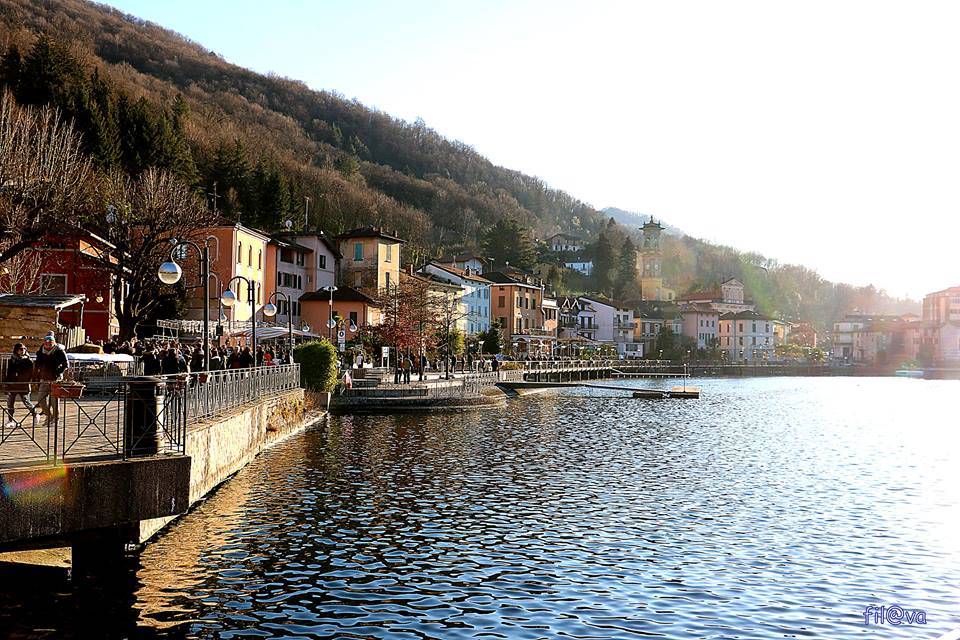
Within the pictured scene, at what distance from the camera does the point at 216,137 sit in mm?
109625

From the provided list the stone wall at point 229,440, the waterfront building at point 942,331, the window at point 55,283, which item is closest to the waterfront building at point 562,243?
the waterfront building at point 942,331

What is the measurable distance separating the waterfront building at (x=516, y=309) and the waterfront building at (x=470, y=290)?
224 cm

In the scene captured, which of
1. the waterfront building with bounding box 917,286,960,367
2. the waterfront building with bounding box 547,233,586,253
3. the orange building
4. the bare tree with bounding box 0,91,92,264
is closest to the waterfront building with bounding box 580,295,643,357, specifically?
the waterfront building with bounding box 547,233,586,253

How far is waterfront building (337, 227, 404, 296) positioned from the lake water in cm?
5278

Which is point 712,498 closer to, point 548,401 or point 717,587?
point 717,587

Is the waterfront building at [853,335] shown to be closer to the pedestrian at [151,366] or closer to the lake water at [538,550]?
the lake water at [538,550]

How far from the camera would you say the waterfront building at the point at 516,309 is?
116 metres

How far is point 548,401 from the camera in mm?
63938

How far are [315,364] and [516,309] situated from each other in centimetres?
7606

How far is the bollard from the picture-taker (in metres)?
13.5

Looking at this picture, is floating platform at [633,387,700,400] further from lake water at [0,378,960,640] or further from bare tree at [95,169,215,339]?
lake water at [0,378,960,640]

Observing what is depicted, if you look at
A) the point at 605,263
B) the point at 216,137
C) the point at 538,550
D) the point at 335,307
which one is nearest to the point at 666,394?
the point at 335,307

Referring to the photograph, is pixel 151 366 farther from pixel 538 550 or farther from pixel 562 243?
pixel 562 243

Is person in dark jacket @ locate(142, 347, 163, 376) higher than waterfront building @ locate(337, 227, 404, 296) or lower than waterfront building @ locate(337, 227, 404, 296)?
lower
